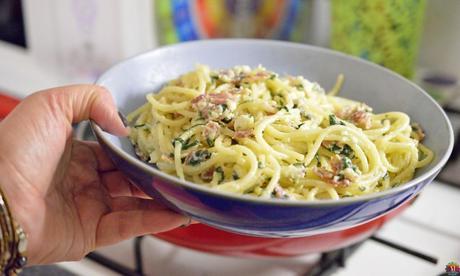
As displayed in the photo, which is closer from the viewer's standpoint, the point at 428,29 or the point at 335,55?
the point at 335,55

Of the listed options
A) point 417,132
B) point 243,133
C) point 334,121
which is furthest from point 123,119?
point 417,132

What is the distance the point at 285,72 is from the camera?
92cm

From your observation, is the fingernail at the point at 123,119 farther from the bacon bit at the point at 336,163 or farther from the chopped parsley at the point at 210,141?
the bacon bit at the point at 336,163

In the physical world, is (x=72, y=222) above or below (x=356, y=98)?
below

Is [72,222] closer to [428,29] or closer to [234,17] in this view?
[234,17]

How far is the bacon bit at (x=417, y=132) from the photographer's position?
0.77 metres

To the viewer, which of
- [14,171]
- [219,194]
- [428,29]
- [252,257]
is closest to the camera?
[219,194]

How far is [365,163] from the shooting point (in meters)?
0.69

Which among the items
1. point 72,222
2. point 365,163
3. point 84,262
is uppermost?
point 365,163

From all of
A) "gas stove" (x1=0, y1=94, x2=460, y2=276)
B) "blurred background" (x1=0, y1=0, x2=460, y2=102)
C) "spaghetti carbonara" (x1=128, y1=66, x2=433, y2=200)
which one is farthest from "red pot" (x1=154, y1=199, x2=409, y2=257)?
"blurred background" (x1=0, y1=0, x2=460, y2=102)

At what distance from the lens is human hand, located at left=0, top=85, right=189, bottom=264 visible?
70 centimetres

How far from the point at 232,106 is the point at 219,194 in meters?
0.18

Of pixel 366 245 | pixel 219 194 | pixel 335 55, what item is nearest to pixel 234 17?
pixel 335 55

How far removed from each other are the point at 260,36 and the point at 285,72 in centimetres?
51
